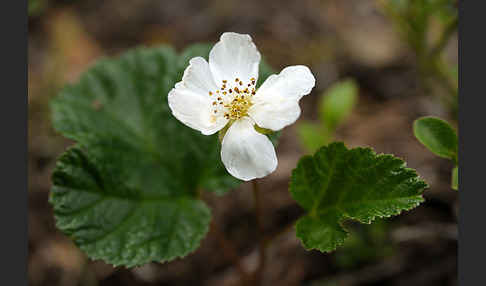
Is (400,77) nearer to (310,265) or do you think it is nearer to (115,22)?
(310,265)

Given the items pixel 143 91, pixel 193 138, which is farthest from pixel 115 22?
pixel 193 138

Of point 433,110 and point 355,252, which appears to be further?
point 433,110

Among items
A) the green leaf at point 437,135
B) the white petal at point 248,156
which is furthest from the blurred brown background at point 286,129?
the white petal at point 248,156

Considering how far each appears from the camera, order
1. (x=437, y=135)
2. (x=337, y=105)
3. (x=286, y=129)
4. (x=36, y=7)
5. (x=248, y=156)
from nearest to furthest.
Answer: (x=248, y=156), (x=437, y=135), (x=337, y=105), (x=286, y=129), (x=36, y=7)

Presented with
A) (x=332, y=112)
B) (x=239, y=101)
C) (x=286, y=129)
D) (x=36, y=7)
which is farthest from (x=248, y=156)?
(x=36, y=7)

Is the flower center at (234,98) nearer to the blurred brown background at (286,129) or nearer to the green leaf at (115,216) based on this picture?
the green leaf at (115,216)

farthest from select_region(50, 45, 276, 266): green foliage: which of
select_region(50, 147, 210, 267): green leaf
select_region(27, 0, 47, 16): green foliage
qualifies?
select_region(27, 0, 47, 16): green foliage

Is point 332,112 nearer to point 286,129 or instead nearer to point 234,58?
point 286,129
